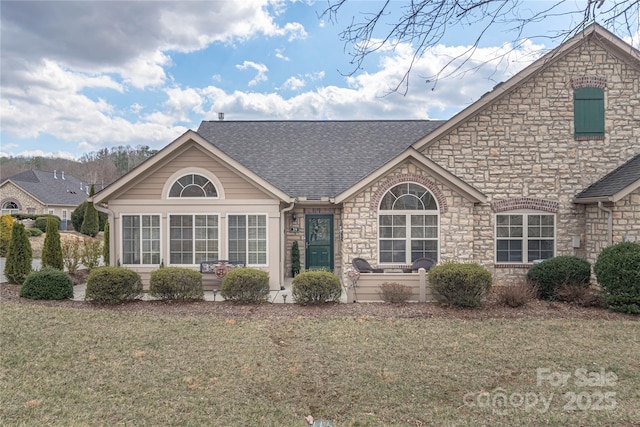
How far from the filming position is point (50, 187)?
40.8 meters

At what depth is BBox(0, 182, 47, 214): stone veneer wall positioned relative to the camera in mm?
36281

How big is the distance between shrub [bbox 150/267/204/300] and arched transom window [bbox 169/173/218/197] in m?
2.70

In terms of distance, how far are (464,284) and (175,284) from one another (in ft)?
22.6

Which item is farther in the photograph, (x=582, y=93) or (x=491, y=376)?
(x=582, y=93)

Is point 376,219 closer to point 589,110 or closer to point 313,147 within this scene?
point 313,147

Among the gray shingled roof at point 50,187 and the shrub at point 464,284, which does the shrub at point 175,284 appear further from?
the gray shingled roof at point 50,187

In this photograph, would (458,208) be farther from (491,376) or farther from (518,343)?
(491,376)

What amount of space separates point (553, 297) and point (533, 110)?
5732 mm

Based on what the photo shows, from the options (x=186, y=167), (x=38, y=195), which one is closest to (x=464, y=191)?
(x=186, y=167)

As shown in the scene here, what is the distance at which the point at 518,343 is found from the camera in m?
6.46

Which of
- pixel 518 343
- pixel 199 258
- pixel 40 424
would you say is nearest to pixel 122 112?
pixel 199 258

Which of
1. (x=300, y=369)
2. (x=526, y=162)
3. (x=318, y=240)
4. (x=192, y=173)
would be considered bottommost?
(x=300, y=369)

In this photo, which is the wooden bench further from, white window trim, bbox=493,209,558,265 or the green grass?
white window trim, bbox=493,209,558,265

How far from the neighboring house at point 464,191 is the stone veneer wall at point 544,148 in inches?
1.2
